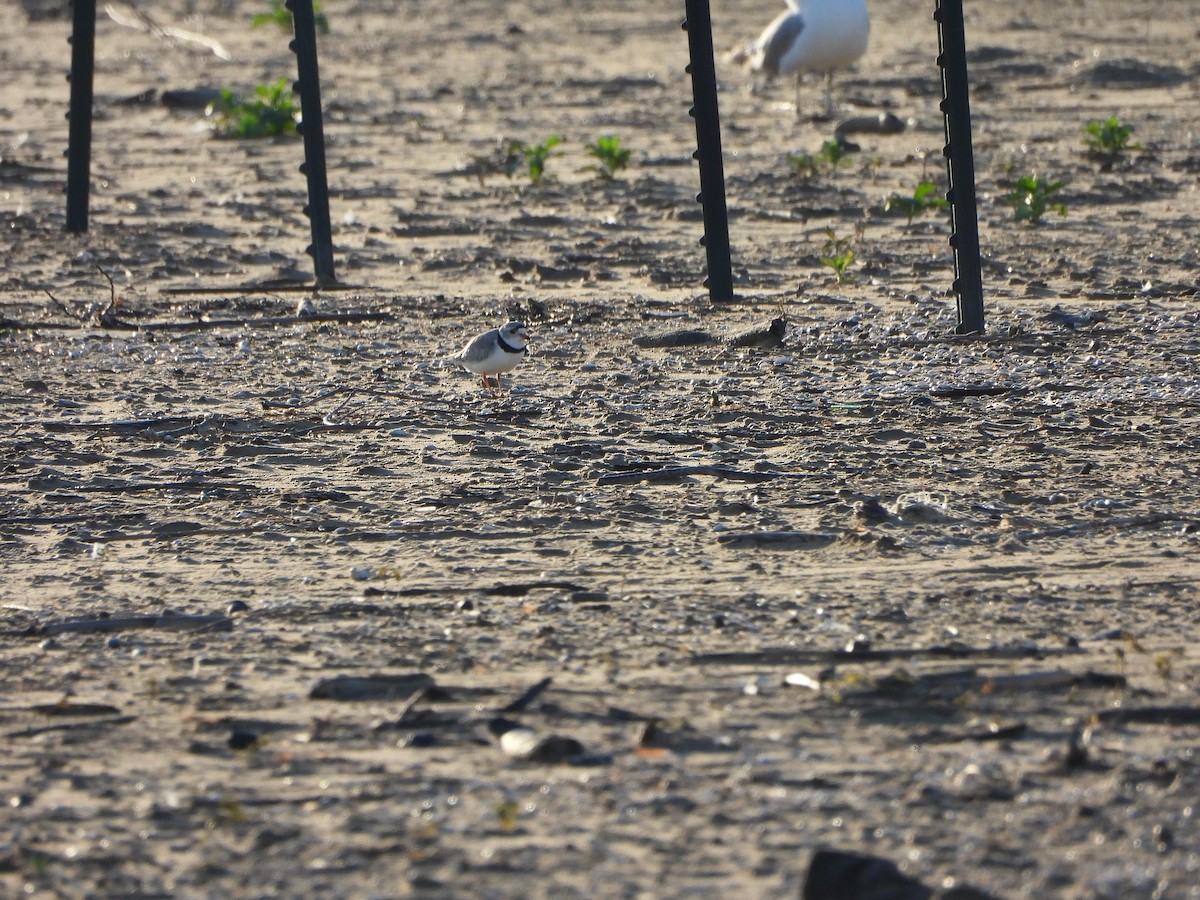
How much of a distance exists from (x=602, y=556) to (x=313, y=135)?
4.10 m

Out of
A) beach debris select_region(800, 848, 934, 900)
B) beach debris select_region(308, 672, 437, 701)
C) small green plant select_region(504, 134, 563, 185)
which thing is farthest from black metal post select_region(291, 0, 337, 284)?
beach debris select_region(800, 848, 934, 900)

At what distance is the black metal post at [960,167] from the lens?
640cm

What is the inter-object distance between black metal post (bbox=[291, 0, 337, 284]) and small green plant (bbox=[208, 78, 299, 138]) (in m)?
4.77

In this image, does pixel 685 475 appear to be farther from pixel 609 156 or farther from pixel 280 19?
pixel 280 19

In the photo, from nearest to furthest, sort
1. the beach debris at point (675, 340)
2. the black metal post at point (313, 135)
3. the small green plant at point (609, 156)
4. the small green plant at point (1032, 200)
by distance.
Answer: the beach debris at point (675, 340)
the black metal post at point (313, 135)
the small green plant at point (1032, 200)
the small green plant at point (609, 156)

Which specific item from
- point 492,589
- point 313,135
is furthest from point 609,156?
point 492,589

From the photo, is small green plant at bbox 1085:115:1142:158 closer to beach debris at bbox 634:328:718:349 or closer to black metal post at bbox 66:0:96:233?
beach debris at bbox 634:328:718:349

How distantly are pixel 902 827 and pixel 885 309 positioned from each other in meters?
4.47

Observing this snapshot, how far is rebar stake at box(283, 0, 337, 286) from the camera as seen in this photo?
7562mm

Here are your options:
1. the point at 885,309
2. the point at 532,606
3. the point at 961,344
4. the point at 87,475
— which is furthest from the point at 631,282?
the point at 532,606

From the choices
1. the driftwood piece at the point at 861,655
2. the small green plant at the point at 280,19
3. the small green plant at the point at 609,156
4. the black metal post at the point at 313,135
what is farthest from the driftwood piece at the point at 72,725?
the small green plant at the point at 280,19

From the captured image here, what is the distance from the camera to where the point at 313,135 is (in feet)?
25.2

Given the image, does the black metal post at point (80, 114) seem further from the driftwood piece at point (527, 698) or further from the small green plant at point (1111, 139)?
the driftwood piece at point (527, 698)

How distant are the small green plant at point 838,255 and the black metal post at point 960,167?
1052 millimetres
